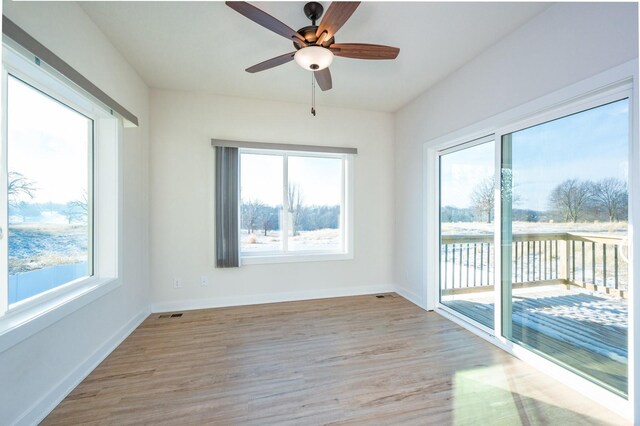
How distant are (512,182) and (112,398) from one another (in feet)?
11.3

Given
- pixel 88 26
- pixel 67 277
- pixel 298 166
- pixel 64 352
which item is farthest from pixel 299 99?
pixel 64 352

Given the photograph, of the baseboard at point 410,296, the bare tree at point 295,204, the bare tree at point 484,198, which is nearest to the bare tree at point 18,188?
the bare tree at point 295,204

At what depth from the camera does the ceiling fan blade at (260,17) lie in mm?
1473

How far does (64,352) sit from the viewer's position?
5.87 ft

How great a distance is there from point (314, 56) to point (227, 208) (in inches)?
84.4

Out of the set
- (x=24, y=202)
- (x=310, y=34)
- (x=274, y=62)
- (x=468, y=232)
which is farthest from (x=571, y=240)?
(x=24, y=202)

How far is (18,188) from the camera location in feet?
5.20

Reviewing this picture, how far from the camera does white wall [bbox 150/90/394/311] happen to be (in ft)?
10.6

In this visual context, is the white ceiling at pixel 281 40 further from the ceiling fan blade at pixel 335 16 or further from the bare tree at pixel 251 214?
the bare tree at pixel 251 214

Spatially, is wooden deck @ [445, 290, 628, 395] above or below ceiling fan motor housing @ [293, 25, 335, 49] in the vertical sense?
below

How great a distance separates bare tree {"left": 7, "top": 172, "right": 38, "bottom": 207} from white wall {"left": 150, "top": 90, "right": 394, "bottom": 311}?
1.54m

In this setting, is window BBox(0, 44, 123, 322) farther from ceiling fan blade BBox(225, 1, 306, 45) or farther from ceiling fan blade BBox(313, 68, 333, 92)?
ceiling fan blade BBox(313, 68, 333, 92)

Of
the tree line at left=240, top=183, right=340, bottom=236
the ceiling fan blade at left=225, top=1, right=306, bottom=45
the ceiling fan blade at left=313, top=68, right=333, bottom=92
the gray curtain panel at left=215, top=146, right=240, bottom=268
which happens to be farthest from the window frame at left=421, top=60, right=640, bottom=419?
the gray curtain panel at left=215, top=146, right=240, bottom=268

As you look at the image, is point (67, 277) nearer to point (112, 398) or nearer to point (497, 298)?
point (112, 398)
